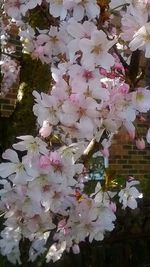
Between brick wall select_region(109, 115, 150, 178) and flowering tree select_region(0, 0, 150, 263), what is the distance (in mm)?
5598

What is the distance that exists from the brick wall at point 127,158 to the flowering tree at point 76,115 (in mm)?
5598

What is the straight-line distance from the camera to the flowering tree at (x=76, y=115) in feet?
5.68

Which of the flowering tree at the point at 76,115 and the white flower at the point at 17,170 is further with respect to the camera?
the white flower at the point at 17,170

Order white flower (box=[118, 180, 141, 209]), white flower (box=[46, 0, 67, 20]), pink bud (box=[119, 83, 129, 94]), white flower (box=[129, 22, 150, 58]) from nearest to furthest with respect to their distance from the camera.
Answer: white flower (box=[129, 22, 150, 58]) < pink bud (box=[119, 83, 129, 94]) < white flower (box=[46, 0, 67, 20]) < white flower (box=[118, 180, 141, 209])

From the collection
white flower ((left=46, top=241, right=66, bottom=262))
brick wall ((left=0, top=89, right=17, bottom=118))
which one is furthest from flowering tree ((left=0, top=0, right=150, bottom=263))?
brick wall ((left=0, top=89, right=17, bottom=118))

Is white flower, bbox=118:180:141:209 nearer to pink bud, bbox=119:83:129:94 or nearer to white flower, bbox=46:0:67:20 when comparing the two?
pink bud, bbox=119:83:129:94

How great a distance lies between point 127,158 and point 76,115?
6597mm

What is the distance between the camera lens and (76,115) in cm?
174

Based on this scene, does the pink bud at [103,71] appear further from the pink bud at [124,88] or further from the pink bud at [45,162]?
the pink bud at [45,162]

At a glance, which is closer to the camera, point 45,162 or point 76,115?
point 76,115

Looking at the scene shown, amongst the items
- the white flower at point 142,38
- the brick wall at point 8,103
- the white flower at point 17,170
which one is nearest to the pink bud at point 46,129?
the white flower at point 17,170

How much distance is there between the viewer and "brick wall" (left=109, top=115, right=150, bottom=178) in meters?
8.05

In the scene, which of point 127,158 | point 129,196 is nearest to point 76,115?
point 129,196

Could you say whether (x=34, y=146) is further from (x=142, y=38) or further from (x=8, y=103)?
(x=8, y=103)
